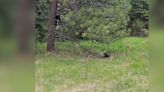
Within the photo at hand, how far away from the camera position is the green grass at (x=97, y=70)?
7.59 feet

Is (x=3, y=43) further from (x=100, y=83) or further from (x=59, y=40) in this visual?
(x=100, y=83)

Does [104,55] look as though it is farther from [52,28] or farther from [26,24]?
[26,24]

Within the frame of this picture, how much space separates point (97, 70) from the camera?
2.40m

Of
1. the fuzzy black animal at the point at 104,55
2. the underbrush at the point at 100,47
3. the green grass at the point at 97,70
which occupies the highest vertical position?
the underbrush at the point at 100,47

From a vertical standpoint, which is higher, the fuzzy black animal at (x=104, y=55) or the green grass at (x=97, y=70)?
the fuzzy black animal at (x=104, y=55)

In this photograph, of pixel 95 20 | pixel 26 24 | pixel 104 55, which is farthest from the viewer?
pixel 95 20

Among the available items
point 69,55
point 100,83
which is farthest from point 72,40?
point 100,83

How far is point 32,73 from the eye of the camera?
172 centimetres

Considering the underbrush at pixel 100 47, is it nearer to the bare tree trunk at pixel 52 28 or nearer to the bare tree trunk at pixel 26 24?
the bare tree trunk at pixel 52 28

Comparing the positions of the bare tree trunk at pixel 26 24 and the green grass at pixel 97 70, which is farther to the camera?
the green grass at pixel 97 70

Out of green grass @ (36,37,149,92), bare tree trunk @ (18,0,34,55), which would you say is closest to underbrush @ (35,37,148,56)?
green grass @ (36,37,149,92)

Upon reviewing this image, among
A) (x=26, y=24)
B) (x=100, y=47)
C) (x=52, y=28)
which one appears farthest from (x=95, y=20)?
(x=26, y=24)

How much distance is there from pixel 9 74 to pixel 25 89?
122 millimetres

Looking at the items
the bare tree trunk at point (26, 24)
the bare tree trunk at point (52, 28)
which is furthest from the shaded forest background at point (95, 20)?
the bare tree trunk at point (26, 24)
